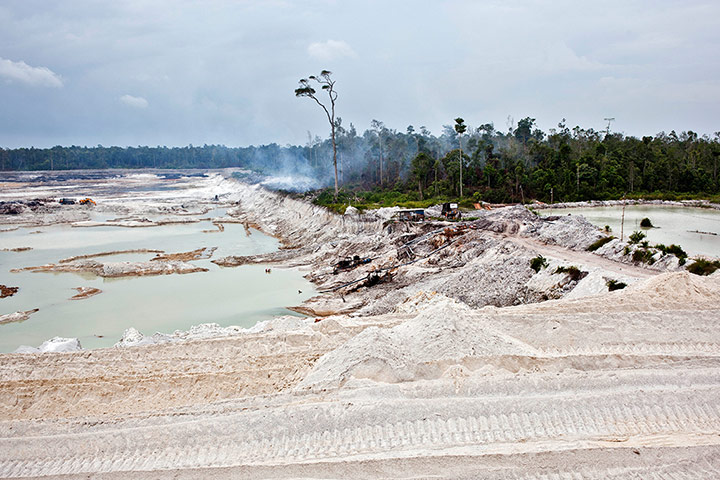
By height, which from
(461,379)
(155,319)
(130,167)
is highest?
(130,167)

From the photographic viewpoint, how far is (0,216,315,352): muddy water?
1653cm

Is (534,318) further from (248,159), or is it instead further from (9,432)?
(248,159)

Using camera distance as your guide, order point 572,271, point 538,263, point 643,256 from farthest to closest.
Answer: point 538,263, point 643,256, point 572,271

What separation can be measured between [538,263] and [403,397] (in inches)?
425

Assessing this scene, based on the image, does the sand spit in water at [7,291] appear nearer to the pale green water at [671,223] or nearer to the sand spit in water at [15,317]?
the sand spit in water at [15,317]

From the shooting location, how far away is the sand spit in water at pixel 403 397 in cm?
658

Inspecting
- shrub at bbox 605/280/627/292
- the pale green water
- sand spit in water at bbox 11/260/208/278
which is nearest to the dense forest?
the pale green water

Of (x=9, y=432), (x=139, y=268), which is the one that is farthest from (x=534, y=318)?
(x=139, y=268)

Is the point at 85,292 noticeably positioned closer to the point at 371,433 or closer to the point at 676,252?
the point at 371,433

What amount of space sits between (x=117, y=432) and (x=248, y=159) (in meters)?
150

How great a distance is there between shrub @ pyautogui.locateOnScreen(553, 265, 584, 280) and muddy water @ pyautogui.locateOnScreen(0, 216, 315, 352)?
9628 millimetres

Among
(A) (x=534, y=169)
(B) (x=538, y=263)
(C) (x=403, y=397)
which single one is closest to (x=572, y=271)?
(B) (x=538, y=263)

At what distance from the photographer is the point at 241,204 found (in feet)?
196

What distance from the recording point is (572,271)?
50.8ft
